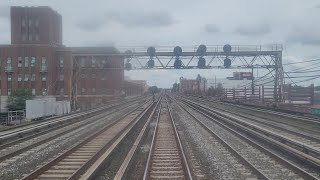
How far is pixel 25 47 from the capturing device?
76.9 metres

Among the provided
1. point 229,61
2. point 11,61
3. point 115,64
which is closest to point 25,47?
point 11,61

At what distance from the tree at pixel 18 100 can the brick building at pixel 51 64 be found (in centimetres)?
134

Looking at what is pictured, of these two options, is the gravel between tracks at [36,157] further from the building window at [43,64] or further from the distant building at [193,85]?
A: the distant building at [193,85]

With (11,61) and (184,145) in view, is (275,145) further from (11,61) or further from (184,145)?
(11,61)

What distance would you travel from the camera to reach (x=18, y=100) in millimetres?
51594

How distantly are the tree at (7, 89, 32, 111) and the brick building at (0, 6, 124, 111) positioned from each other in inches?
52.8

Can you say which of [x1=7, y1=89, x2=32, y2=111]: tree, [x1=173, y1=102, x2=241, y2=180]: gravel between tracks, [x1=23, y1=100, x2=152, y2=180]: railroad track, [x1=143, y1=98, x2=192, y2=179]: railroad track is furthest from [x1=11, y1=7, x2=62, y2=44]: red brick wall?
[x1=143, y1=98, x2=192, y2=179]: railroad track

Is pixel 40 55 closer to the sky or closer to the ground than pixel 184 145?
closer to the sky

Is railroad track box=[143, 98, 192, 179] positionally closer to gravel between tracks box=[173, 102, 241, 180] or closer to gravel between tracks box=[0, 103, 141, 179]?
gravel between tracks box=[173, 102, 241, 180]

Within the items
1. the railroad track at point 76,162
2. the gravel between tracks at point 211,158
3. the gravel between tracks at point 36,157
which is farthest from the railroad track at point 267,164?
the gravel between tracks at point 36,157

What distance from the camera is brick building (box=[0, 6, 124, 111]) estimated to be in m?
55.0

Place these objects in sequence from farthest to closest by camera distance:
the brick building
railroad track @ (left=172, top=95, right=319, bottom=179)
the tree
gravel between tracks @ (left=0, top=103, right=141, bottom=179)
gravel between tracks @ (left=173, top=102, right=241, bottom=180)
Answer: the brick building → the tree → gravel between tracks @ (left=0, top=103, right=141, bottom=179) → gravel between tracks @ (left=173, top=102, right=241, bottom=180) → railroad track @ (left=172, top=95, right=319, bottom=179)

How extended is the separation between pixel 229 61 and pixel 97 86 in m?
42.6

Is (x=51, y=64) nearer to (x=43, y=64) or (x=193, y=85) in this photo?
(x=43, y=64)
